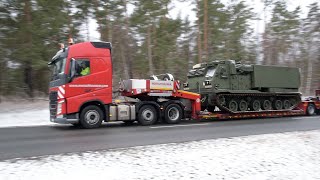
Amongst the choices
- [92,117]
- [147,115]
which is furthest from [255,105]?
[92,117]

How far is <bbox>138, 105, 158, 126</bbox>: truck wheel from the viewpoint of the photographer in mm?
15141

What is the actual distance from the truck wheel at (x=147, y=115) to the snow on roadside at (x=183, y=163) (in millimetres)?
5607

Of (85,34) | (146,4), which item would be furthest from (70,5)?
(146,4)

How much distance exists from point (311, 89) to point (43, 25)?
3898cm

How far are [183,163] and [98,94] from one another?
732 cm

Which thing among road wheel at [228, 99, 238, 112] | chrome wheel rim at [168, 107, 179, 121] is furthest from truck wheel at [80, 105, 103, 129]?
road wheel at [228, 99, 238, 112]

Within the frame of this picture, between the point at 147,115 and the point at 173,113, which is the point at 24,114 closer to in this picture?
the point at 147,115

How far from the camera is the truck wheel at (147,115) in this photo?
596 inches

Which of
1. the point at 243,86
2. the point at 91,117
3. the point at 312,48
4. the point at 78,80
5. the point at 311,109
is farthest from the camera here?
the point at 312,48

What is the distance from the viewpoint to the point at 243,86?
19.4m

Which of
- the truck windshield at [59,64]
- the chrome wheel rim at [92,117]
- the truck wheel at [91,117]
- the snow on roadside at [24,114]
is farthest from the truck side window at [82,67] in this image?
the snow on roadside at [24,114]

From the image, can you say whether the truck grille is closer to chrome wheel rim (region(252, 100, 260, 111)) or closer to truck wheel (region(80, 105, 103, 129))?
truck wheel (region(80, 105, 103, 129))

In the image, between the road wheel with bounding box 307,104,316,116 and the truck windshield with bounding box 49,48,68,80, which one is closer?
the truck windshield with bounding box 49,48,68,80

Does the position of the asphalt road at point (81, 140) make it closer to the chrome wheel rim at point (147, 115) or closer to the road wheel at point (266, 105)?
the chrome wheel rim at point (147, 115)
